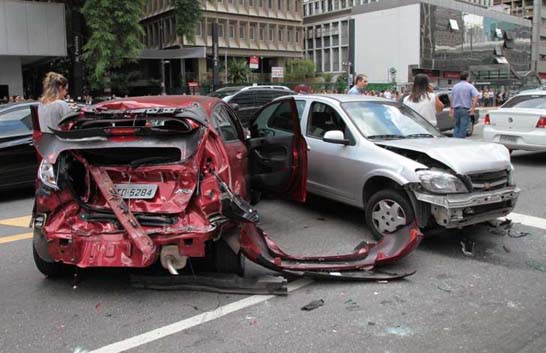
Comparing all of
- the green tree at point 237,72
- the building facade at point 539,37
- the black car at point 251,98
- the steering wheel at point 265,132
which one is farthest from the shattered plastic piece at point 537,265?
the building facade at point 539,37

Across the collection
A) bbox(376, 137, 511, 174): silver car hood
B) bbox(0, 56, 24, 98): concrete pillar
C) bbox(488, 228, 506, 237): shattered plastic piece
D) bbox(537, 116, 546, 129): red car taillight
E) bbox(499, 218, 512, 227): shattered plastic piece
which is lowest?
bbox(488, 228, 506, 237): shattered plastic piece

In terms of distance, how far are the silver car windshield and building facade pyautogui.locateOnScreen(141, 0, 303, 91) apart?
48.2 meters

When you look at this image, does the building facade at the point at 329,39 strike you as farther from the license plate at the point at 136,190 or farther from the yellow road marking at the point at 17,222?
the license plate at the point at 136,190

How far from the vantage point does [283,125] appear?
310 inches

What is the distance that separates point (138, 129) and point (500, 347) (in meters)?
3.15

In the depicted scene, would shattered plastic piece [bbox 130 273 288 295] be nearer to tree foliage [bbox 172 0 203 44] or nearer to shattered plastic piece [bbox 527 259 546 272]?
shattered plastic piece [bbox 527 259 546 272]

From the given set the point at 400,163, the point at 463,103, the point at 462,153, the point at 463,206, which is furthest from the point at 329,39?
the point at 463,206

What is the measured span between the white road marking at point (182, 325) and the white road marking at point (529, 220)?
3.63 m

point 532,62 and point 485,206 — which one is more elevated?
point 532,62

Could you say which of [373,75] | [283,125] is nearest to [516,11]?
[373,75]

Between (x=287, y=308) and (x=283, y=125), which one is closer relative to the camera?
(x=287, y=308)

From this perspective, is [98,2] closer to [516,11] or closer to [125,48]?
[125,48]

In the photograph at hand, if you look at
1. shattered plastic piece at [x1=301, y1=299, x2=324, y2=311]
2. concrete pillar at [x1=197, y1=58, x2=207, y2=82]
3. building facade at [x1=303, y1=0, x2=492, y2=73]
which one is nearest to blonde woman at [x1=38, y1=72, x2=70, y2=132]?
shattered plastic piece at [x1=301, y1=299, x2=324, y2=311]

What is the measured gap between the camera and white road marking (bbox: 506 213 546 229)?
677 cm
